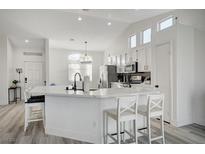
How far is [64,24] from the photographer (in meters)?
5.71

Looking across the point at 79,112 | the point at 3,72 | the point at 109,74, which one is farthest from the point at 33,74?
the point at 79,112

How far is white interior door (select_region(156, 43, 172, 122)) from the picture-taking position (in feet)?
12.5

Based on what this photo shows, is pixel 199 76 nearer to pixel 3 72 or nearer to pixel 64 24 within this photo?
pixel 64 24

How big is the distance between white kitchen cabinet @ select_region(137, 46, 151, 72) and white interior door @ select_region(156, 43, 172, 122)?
795 millimetres

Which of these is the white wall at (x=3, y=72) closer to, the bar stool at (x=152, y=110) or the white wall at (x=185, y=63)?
the bar stool at (x=152, y=110)

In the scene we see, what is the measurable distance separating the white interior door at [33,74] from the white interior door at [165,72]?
6.04 meters

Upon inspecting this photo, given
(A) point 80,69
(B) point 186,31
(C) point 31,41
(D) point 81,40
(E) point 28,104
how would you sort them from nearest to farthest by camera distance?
(E) point 28,104, (B) point 186,31, (C) point 31,41, (D) point 81,40, (A) point 80,69

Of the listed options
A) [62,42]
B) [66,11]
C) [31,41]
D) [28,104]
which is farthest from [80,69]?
[28,104]

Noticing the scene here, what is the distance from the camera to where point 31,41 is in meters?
6.87

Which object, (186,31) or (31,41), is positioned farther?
(31,41)

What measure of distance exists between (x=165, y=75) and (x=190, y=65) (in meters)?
0.64

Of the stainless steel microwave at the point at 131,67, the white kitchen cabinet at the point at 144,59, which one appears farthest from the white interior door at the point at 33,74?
the white kitchen cabinet at the point at 144,59

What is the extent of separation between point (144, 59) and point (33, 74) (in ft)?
18.7
